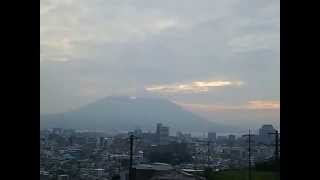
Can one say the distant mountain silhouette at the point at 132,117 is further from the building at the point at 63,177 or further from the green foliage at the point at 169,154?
the building at the point at 63,177

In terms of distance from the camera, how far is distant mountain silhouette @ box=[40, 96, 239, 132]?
5.89 feet

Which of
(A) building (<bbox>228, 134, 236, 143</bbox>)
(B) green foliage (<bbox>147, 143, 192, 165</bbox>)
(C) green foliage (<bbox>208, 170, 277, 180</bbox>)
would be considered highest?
(A) building (<bbox>228, 134, 236, 143</bbox>)

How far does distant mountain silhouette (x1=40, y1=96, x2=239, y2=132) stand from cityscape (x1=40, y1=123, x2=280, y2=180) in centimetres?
3

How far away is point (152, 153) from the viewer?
1.88 m

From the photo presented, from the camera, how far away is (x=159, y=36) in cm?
195

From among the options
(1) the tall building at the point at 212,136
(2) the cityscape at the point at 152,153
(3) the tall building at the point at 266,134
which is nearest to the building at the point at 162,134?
(2) the cityscape at the point at 152,153

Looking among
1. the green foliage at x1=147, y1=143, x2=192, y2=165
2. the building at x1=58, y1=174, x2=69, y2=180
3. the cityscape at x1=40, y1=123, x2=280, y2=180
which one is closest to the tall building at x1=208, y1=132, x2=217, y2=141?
the cityscape at x1=40, y1=123, x2=280, y2=180

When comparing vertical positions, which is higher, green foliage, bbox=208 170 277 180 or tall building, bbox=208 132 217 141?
tall building, bbox=208 132 217 141

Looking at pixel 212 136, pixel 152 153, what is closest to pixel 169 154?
pixel 152 153

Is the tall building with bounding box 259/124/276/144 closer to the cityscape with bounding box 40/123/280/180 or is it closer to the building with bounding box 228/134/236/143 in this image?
the cityscape with bounding box 40/123/280/180

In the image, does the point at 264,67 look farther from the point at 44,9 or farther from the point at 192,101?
the point at 44,9

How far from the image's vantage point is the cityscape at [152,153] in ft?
5.77
